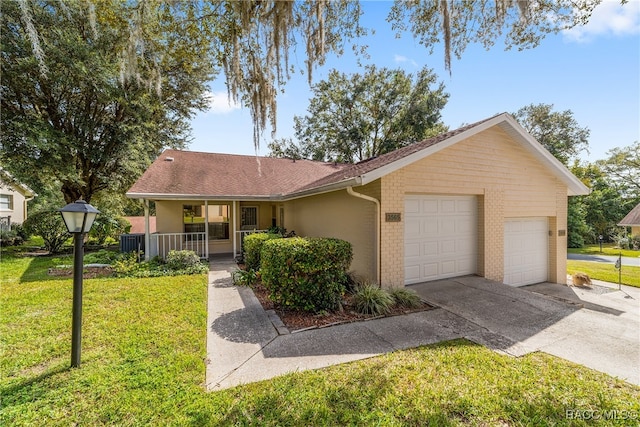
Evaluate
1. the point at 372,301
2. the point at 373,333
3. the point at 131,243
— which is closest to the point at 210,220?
the point at 131,243

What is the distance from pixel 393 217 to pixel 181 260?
703 centimetres

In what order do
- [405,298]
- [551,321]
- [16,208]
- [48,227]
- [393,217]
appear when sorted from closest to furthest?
[551,321] < [405,298] < [393,217] < [48,227] < [16,208]

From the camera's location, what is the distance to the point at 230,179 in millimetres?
12609

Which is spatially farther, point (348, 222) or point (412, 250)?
point (348, 222)

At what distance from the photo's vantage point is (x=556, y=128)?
88.1 ft

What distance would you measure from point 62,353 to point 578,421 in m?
6.11

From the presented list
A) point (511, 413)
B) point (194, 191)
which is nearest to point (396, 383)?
point (511, 413)

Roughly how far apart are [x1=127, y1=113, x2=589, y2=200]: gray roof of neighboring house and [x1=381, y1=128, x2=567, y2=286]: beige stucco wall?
34 cm

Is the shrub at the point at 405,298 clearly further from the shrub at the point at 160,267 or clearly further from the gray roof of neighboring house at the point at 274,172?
the shrub at the point at 160,267

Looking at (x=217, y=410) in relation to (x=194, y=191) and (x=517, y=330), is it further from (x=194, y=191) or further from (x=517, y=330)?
(x=194, y=191)

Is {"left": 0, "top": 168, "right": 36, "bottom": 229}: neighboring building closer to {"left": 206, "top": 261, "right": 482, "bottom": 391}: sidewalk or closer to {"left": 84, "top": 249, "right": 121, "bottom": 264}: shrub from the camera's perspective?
{"left": 84, "top": 249, "right": 121, "bottom": 264}: shrub

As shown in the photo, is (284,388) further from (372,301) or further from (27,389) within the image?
(27,389)

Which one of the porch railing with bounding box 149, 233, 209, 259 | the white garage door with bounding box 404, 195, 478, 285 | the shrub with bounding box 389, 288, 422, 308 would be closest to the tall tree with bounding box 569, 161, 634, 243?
the white garage door with bounding box 404, 195, 478, 285

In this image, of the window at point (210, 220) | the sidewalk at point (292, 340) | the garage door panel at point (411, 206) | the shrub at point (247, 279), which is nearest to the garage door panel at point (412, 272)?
the garage door panel at point (411, 206)
